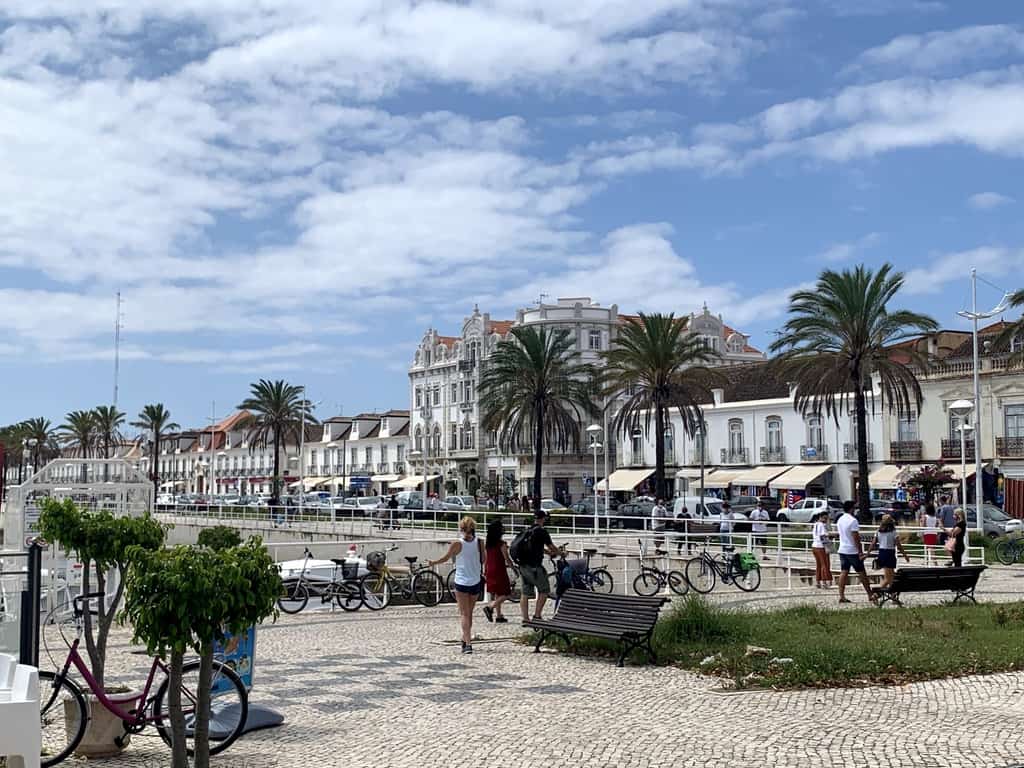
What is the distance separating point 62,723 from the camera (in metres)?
8.68

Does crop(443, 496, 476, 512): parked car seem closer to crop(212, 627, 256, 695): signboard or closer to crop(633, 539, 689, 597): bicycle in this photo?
crop(633, 539, 689, 597): bicycle

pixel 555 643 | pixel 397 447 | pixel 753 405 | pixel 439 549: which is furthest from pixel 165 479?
pixel 555 643

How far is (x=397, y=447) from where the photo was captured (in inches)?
4028

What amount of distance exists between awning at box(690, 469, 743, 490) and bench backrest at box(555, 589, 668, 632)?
174 feet

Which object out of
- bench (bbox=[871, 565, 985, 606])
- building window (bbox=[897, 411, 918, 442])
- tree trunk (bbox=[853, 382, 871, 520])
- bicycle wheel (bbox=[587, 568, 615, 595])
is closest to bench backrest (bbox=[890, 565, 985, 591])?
bench (bbox=[871, 565, 985, 606])

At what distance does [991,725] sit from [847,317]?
31180mm

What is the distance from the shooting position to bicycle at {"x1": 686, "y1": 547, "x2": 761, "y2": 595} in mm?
21953

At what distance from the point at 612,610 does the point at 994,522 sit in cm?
3070

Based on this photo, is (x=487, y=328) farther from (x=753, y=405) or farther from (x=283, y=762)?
(x=283, y=762)

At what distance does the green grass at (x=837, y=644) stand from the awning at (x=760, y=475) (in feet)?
155

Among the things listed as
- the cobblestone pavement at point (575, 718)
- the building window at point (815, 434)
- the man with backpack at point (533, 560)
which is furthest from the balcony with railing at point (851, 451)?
the cobblestone pavement at point (575, 718)

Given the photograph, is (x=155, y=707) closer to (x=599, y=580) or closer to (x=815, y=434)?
(x=599, y=580)

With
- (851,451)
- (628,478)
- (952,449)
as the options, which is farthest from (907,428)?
(628,478)

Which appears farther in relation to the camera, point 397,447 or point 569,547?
point 397,447
